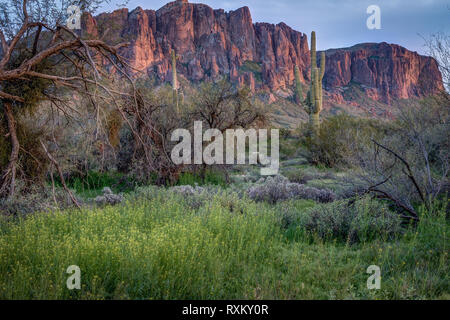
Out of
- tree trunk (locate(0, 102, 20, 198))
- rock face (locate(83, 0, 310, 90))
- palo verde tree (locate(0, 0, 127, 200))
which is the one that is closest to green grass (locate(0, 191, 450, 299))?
tree trunk (locate(0, 102, 20, 198))

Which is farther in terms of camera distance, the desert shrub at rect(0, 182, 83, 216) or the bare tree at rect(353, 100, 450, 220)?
the desert shrub at rect(0, 182, 83, 216)

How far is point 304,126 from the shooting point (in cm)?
2136

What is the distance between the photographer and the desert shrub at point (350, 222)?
4.82 meters

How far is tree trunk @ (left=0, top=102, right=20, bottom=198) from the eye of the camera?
18.4ft

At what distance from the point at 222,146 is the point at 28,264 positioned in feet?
28.3

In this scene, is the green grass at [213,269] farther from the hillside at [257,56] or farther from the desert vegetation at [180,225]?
the hillside at [257,56]

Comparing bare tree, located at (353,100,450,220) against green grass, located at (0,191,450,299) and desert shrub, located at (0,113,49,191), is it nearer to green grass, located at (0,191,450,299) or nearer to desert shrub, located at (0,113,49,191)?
green grass, located at (0,191,450,299)

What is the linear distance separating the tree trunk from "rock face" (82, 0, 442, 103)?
93855 millimetres

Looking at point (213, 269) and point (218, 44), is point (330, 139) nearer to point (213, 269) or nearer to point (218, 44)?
point (213, 269)

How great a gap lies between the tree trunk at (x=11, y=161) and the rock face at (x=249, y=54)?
93855mm

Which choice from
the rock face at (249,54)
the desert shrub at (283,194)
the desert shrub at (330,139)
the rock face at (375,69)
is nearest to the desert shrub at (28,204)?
the desert shrub at (283,194)

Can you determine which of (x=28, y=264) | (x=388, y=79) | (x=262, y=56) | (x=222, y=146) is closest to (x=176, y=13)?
(x=262, y=56)
